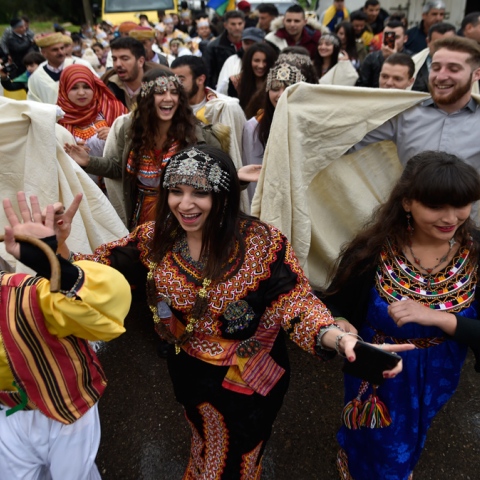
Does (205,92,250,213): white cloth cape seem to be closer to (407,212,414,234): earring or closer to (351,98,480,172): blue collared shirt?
(351,98,480,172): blue collared shirt

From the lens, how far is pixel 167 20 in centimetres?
1118

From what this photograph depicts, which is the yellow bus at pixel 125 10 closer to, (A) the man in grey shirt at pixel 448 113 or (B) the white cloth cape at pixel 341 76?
(B) the white cloth cape at pixel 341 76

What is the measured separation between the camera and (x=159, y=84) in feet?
9.61

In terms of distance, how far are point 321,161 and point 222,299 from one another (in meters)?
1.29

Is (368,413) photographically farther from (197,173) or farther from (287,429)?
(197,173)

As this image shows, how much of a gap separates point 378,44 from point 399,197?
6.39 meters

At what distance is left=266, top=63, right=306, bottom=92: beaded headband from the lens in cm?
309

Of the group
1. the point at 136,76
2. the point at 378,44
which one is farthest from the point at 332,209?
the point at 378,44

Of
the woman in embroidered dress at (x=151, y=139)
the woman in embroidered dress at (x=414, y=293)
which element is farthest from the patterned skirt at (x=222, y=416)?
the woman in embroidered dress at (x=151, y=139)

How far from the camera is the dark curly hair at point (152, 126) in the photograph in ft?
9.70

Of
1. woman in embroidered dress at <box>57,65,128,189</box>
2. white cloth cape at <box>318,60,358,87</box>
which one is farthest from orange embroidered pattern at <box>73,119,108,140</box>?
white cloth cape at <box>318,60,358,87</box>

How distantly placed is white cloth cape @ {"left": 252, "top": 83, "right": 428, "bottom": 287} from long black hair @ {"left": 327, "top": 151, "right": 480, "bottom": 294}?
0.66 meters

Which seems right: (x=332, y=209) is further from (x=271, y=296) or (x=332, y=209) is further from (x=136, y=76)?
(x=136, y=76)

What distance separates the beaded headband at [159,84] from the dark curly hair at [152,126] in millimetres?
22
